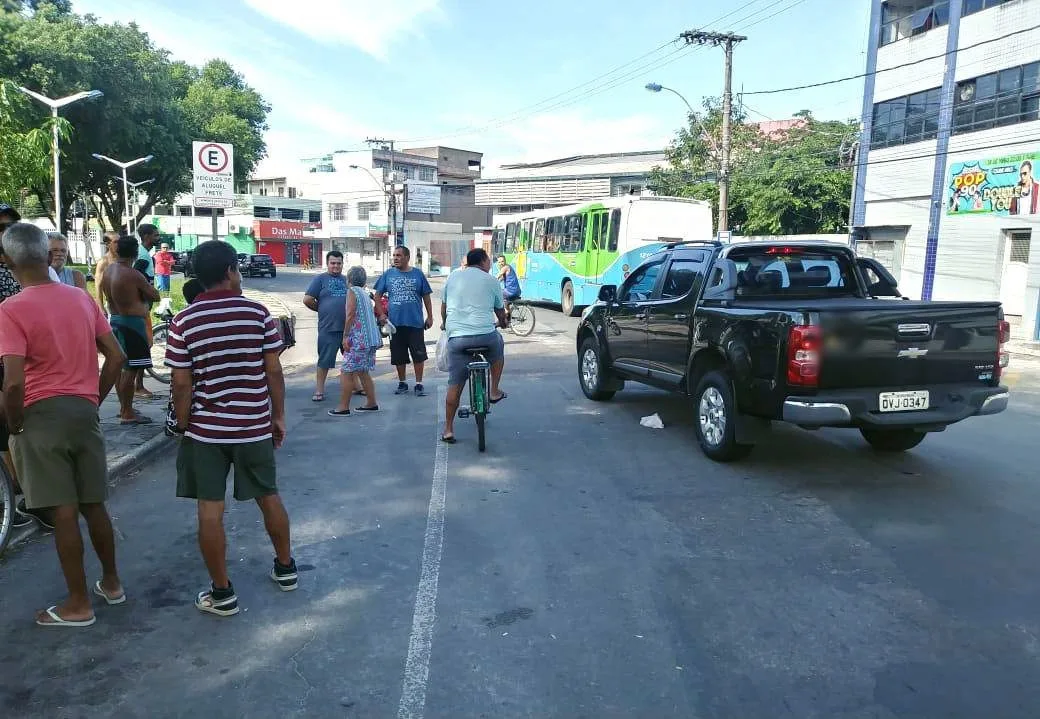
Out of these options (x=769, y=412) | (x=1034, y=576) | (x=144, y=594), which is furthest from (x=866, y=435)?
(x=144, y=594)

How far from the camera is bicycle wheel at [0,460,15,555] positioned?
453cm

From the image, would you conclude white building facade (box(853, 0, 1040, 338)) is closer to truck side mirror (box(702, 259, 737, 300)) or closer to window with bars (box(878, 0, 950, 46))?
window with bars (box(878, 0, 950, 46))

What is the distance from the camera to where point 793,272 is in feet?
24.5

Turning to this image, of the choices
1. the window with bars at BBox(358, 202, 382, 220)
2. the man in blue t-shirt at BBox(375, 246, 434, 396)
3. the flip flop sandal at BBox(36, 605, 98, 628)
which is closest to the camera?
the flip flop sandal at BBox(36, 605, 98, 628)

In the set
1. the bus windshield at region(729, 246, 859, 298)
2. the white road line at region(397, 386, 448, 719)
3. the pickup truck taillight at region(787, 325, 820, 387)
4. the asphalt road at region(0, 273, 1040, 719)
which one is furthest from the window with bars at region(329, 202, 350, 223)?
the pickup truck taillight at region(787, 325, 820, 387)

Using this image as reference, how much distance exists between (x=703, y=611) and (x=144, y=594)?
9.44 feet

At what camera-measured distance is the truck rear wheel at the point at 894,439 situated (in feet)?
23.0

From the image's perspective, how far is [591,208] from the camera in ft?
70.7

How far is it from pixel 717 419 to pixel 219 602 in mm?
4275

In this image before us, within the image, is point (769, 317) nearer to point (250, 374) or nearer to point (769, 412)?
point (769, 412)

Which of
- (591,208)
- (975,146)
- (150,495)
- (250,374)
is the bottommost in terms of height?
(150,495)

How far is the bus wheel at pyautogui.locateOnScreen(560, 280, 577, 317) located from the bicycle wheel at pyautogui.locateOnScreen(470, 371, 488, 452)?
52.3ft

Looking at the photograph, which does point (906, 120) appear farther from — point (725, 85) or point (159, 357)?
point (159, 357)

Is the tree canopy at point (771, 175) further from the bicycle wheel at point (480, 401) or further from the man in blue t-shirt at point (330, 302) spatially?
the bicycle wheel at point (480, 401)
